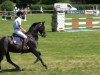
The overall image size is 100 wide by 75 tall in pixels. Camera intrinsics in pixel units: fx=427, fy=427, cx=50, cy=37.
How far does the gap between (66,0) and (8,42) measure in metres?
81.3

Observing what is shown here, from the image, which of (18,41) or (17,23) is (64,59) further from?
(17,23)

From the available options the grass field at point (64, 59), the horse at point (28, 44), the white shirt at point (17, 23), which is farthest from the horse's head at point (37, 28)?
the grass field at point (64, 59)

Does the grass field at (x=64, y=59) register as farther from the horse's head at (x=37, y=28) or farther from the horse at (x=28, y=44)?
the horse's head at (x=37, y=28)

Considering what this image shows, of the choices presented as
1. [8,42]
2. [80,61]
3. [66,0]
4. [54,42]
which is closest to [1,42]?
[8,42]

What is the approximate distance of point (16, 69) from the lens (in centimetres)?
1555

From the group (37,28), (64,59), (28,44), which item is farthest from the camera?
(64,59)

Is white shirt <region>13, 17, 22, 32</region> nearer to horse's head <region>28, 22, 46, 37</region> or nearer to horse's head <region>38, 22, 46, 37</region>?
horse's head <region>28, 22, 46, 37</region>

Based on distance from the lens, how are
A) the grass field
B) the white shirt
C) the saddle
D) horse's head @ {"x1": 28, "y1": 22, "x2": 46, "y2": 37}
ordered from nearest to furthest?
1. the grass field
2. the saddle
3. the white shirt
4. horse's head @ {"x1": 28, "y1": 22, "x2": 46, "y2": 37}

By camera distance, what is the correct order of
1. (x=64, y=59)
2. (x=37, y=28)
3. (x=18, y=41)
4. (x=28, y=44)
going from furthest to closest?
1. (x=64, y=59)
2. (x=37, y=28)
3. (x=28, y=44)
4. (x=18, y=41)

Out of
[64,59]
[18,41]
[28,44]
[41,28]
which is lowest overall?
[64,59]

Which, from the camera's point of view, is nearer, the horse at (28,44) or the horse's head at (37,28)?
the horse at (28,44)

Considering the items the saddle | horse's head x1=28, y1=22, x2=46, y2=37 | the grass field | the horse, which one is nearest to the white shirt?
the saddle

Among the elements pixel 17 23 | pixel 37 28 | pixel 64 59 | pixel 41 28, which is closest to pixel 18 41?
pixel 17 23

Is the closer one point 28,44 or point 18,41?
point 18,41
